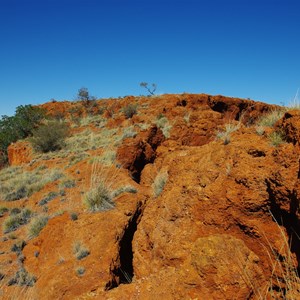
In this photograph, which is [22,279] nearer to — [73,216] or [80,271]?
[80,271]

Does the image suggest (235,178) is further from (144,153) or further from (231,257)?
(144,153)

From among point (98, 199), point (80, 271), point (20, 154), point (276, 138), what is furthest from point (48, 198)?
point (20, 154)

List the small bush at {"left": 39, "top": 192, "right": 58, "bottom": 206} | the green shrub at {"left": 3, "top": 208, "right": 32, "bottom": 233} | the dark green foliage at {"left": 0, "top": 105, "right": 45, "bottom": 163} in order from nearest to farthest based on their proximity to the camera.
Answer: the green shrub at {"left": 3, "top": 208, "right": 32, "bottom": 233} < the small bush at {"left": 39, "top": 192, "right": 58, "bottom": 206} < the dark green foliage at {"left": 0, "top": 105, "right": 45, "bottom": 163}

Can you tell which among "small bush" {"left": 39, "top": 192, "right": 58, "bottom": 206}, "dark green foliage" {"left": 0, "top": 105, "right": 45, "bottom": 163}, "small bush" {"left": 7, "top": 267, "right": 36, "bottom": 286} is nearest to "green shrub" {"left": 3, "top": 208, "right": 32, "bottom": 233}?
"small bush" {"left": 39, "top": 192, "right": 58, "bottom": 206}

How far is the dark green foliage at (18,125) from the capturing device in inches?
1069

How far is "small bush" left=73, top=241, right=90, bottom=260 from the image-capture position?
4953mm

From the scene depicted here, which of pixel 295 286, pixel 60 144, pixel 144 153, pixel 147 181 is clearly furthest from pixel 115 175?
pixel 60 144

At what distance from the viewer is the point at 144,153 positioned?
9539 millimetres

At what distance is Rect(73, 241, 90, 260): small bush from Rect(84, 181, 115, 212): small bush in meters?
0.98

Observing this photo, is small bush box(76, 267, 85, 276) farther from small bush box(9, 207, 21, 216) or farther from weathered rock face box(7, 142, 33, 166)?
weathered rock face box(7, 142, 33, 166)

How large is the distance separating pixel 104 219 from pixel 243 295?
3.08 m

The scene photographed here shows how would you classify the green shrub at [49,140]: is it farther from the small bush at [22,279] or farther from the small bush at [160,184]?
the small bush at [160,184]

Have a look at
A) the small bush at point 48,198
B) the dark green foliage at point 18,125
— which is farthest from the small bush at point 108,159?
the dark green foliage at point 18,125

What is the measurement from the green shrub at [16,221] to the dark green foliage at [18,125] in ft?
62.0
